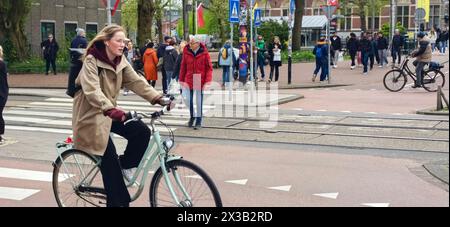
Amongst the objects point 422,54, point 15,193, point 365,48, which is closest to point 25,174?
point 15,193

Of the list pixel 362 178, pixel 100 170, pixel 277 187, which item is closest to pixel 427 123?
pixel 362 178

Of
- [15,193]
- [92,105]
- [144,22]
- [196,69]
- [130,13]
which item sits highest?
[130,13]

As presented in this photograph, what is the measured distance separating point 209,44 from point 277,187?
67.8 metres

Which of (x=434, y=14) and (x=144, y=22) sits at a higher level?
(x=434, y=14)

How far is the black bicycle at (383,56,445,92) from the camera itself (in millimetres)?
17781

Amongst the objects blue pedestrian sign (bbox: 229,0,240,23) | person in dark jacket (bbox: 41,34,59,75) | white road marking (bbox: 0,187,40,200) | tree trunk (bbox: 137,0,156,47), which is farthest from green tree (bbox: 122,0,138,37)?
white road marking (bbox: 0,187,40,200)

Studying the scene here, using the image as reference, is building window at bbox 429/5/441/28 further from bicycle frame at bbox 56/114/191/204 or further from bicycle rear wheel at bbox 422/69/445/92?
bicycle frame at bbox 56/114/191/204

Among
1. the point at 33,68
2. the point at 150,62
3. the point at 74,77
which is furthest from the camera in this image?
the point at 33,68

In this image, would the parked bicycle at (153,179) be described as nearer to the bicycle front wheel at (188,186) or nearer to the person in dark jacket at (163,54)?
the bicycle front wheel at (188,186)

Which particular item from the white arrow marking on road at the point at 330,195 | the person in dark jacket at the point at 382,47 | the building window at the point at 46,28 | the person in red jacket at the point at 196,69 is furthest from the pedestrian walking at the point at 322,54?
the building window at the point at 46,28

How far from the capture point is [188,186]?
476cm

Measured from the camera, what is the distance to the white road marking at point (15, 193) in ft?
21.0

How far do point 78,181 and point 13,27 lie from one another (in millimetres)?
28573

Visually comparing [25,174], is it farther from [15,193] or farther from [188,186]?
[188,186]
